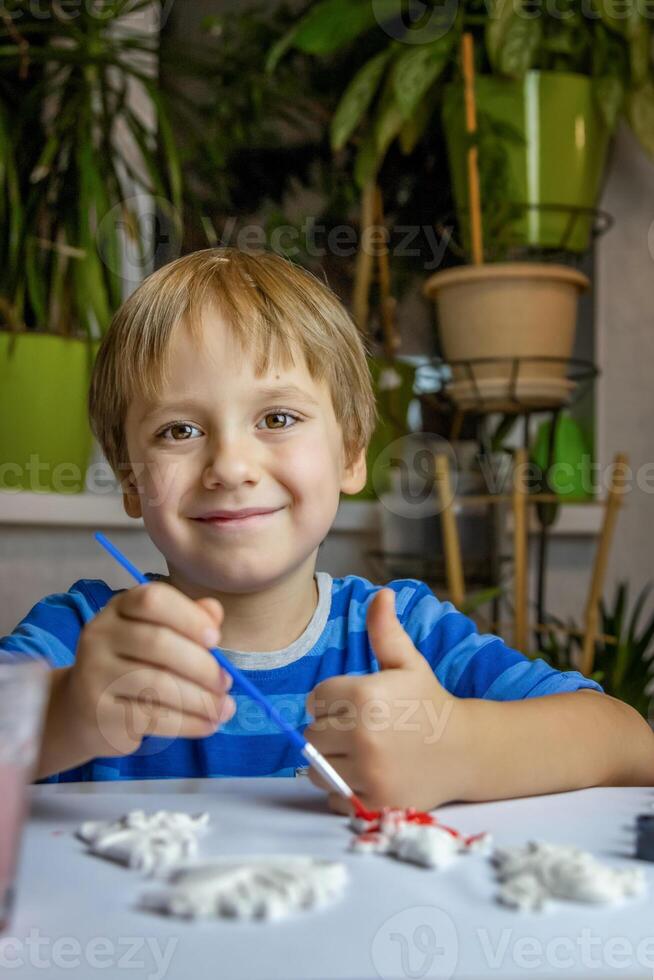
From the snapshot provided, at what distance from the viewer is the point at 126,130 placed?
2.21 m

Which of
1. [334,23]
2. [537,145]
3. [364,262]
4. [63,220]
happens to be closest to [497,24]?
[537,145]

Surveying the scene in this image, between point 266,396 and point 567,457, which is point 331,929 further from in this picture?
point 567,457

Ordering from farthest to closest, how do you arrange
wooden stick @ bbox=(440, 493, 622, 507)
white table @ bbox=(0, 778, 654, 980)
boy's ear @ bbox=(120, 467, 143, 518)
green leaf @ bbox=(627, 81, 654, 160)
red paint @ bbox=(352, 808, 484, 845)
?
green leaf @ bbox=(627, 81, 654, 160), wooden stick @ bbox=(440, 493, 622, 507), boy's ear @ bbox=(120, 467, 143, 518), red paint @ bbox=(352, 808, 484, 845), white table @ bbox=(0, 778, 654, 980)

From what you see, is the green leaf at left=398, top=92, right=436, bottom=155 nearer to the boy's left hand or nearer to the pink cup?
the boy's left hand

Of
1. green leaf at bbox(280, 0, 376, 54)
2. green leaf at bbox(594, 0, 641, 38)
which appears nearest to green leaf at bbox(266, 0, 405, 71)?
green leaf at bbox(280, 0, 376, 54)

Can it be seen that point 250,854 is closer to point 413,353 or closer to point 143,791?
point 143,791

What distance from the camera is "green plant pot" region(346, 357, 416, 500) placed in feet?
7.37

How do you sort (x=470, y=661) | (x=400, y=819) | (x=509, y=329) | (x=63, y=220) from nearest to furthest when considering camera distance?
(x=400, y=819), (x=470, y=661), (x=509, y=329), (x=63, y=220)

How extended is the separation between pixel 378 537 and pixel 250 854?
1.86 m

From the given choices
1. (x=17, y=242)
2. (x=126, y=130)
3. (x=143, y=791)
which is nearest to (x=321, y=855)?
(x=143, y=791)

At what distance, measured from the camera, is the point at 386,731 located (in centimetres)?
55

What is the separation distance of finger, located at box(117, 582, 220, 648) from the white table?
0.30 ft

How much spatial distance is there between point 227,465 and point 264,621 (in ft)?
0.63

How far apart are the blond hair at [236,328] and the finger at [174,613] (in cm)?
33
